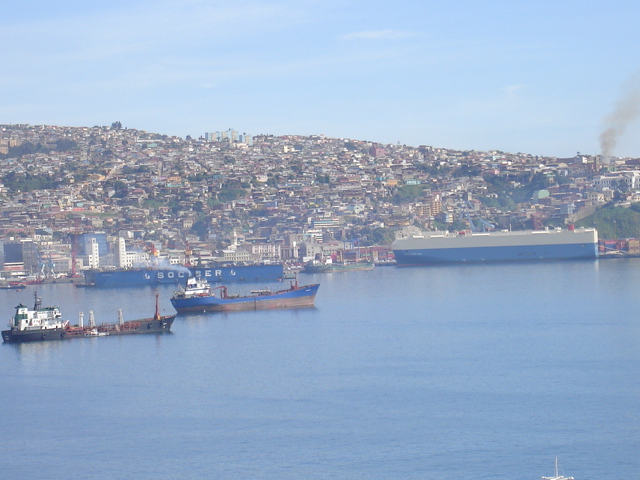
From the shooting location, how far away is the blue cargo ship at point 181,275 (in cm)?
4466

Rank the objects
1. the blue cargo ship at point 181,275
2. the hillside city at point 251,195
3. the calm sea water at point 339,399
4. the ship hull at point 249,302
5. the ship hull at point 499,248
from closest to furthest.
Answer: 1. the calm sea water at point 339,399
2. the ship hull at point 249,302
3. the blue cargo ship at point 181,275
4. the ship hull at point 499,248
5. the hillside city at point 251,195

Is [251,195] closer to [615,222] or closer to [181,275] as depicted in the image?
[615,222]

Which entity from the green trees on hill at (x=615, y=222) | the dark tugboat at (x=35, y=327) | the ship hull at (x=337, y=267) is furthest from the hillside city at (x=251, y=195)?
the dark tugboat at (x=35, y=327)

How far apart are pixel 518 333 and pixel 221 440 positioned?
988 centimetres

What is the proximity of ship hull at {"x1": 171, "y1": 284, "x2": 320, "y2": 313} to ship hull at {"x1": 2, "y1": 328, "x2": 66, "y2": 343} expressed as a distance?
19.5 ft

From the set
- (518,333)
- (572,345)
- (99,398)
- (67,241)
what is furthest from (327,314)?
(67,241)

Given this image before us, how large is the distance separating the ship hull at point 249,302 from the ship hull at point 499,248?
77.7 ft

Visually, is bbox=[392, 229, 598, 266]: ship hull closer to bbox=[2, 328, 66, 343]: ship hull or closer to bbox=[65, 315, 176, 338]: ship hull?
bbox=[65, 315, 176, 338]: ship hull

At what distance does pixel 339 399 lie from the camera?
14617mm

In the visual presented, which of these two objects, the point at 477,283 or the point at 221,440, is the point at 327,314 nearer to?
the point at 477,283

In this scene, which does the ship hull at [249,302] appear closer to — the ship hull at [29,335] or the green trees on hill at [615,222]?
the ship hull at [29,335]

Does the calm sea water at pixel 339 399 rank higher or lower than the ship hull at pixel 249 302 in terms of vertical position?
lower

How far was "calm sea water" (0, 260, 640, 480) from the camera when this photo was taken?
11.7 meters

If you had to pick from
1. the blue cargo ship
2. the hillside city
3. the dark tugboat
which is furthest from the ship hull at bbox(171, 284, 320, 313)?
the hillside city
